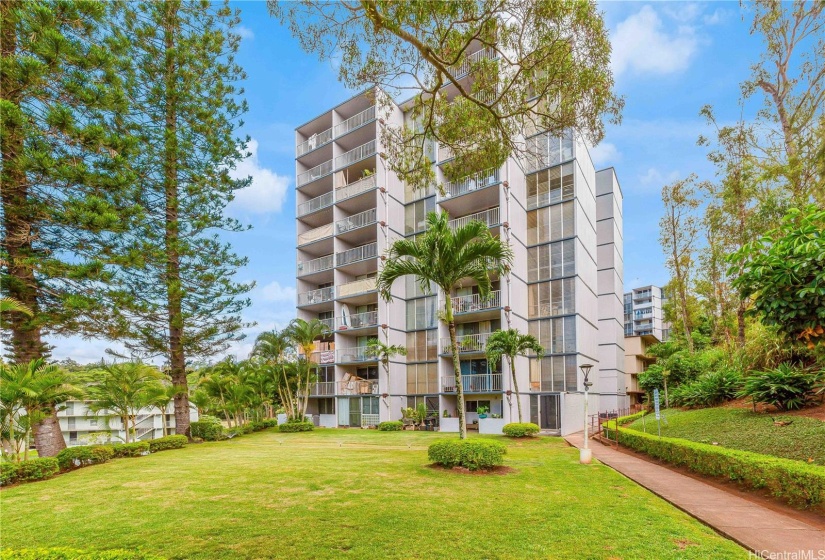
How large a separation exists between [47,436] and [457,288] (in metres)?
20.4

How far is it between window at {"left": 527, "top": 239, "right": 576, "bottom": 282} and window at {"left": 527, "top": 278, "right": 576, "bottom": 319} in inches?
18.7

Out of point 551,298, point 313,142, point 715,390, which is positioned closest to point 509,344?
point 551,298

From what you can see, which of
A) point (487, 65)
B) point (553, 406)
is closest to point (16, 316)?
point (487, 65)

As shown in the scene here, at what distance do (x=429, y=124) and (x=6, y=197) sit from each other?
36.9 feet

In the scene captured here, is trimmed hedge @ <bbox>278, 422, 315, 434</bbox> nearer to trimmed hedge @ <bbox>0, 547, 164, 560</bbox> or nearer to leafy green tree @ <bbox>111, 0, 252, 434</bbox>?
leafy green tree @ <bbox>111, 0, 252, 434</bbox>

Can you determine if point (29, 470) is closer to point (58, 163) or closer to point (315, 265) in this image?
point (58, 163)

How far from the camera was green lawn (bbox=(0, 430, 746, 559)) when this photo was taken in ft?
17.6

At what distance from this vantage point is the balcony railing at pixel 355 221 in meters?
29.3

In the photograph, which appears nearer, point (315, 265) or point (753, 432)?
point (753, 432)

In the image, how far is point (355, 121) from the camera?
104 feet

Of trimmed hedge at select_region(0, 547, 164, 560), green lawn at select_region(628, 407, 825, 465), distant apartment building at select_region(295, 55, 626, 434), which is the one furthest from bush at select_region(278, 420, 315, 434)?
trimmed hedge at select_region(0, 547, 164, 560)

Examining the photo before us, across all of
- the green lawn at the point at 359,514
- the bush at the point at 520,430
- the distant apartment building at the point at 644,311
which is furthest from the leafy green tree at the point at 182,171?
the distant apartment building at the point at 644,311

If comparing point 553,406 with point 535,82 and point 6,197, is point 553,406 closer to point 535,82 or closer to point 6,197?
point 535,82

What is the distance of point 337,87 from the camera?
8.81 meters
